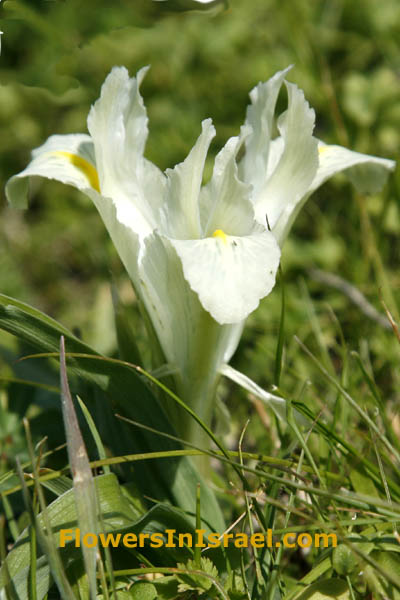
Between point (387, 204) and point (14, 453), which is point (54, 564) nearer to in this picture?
point (14, 453)

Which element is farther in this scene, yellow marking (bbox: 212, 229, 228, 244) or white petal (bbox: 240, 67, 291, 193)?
white petal (bbox: 240, 67, 291, 193)

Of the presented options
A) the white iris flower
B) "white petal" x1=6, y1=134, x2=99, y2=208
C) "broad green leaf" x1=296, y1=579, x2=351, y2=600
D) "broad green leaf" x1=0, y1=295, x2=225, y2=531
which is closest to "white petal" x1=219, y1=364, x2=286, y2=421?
the white iris flower

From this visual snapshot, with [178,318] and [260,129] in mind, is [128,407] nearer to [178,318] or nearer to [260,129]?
[178,318]

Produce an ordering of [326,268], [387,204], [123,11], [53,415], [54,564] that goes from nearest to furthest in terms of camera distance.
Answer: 1. [54,564]
2. [53,415]
3. [123,11]
4. [387,204]
5. [326,268]

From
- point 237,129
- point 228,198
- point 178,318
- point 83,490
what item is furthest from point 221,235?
point 237,129

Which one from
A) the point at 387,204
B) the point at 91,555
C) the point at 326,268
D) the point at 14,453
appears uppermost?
the point at 91,555

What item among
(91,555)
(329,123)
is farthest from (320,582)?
(329,123)

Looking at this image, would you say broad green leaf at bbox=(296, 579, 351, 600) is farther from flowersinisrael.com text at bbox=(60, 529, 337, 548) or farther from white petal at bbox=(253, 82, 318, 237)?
white petal at bbox=(253, 82, 318, 237)
